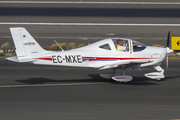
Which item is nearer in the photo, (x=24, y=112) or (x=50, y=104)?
(x=24, y=112)

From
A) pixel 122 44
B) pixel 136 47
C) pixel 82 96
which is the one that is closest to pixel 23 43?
pixel 82 96

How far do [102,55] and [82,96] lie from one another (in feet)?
9.12

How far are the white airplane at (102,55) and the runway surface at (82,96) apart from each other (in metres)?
0.90

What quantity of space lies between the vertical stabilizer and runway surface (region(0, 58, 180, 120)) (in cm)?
147

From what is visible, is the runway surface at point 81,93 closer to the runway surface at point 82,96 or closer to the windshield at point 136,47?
the runway surface at point 82,96

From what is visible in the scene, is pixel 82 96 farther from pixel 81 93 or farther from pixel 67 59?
pixel 67 59

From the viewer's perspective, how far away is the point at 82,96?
35.9 feet

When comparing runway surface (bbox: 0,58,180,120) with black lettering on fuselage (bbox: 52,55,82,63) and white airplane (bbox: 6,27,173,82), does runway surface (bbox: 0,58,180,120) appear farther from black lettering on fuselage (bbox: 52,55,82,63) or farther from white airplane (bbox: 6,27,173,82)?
black lettering on fuselage (bbox: 52,55,82,63)

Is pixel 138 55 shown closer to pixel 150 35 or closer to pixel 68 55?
pixel 68 55

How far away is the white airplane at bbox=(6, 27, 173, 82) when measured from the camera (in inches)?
494
